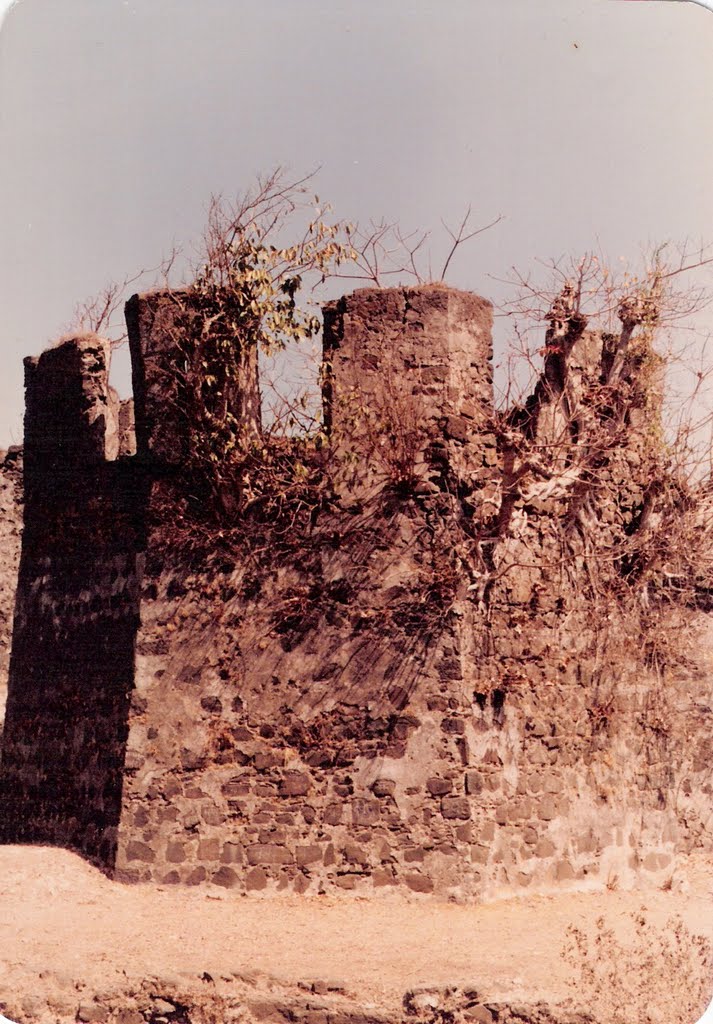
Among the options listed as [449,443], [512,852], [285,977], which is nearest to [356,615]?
[449,443]

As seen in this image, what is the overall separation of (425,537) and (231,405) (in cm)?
208

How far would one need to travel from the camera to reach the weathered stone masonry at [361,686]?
33.5 ft

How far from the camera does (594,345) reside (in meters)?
11.8

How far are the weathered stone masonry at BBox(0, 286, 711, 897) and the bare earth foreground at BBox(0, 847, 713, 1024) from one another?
370 mm

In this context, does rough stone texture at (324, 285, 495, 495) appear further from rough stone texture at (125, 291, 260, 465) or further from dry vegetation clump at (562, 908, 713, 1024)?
dry vegetation clump at (562, 908, 713, 1024)

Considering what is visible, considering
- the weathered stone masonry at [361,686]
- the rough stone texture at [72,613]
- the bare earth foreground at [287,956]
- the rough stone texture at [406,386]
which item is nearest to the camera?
the bare earth foreground at [287,956]

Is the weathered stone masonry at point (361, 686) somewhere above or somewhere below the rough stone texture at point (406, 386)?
below

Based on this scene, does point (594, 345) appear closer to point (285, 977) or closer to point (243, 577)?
point (243, 577)

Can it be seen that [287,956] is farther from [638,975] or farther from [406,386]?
[406,386]

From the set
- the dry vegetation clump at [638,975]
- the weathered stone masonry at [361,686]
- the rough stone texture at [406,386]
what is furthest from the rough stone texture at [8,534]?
the dry vegetation clump at [638,975]

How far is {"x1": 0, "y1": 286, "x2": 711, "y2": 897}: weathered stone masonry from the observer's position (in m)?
10.2

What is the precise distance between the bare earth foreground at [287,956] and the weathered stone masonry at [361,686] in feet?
1.22

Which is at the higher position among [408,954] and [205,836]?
[205,836]

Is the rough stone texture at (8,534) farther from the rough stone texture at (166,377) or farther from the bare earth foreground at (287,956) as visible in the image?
the bare earth foreground at (287,956)
